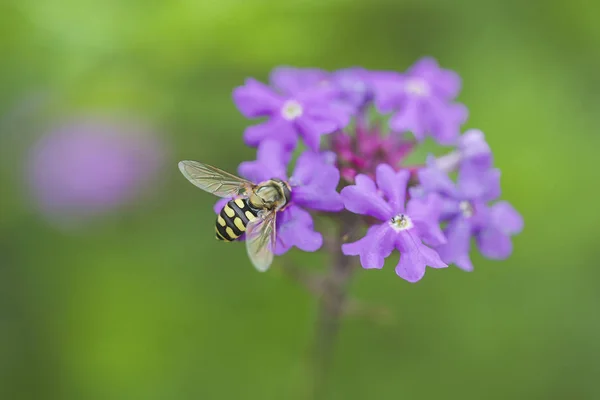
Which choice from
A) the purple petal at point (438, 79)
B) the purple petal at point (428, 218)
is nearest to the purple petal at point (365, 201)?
the purple petal at point (428, 218)

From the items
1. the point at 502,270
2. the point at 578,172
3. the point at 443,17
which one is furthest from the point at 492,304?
the point at 443,17

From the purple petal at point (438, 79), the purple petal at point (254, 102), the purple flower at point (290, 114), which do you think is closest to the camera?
the purple flower at point (290, 114)

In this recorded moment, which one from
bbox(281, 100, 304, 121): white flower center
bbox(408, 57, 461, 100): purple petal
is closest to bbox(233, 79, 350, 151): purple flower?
bbox(281, 100, 304, 121): white flower center

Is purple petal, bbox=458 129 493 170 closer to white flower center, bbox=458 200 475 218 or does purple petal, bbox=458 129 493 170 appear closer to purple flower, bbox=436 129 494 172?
purple flower, bbox=436 129 494 172

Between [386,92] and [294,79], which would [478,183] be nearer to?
[386,92]

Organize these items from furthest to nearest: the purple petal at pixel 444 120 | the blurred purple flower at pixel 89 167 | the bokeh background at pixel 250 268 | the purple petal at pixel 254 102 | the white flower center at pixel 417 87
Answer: the blurred purple flower at pixel 89 167
the bokeh background at pixel 250 268
the white flower center at pixel 417 87
the purple petal at pixel 444 120
the purple petal at pixel 254 102

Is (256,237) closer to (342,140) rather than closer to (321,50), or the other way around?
(342,140)

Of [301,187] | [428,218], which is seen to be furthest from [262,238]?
[428,218]

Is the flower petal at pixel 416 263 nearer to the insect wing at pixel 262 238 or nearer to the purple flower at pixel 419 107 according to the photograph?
the insect wing at pixel 262 238
